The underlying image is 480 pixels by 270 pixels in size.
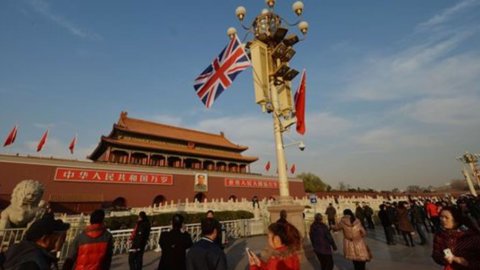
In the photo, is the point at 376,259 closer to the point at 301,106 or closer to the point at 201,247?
the point at 301,106

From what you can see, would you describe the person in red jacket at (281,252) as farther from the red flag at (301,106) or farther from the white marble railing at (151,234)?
the red flag at (301,106)

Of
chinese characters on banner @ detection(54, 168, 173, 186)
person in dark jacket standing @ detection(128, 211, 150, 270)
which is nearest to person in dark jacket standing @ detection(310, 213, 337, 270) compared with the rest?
person in dark jacket standing @ detection(128, 211, 150, 270)

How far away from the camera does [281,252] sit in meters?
2.22

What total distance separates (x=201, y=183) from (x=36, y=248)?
26195 millimetres

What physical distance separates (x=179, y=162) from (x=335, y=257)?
25.3m

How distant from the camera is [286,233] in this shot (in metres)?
2.25

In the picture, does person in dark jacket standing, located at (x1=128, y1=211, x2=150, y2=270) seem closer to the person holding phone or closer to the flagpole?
the flagpole

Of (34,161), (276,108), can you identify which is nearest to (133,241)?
(276,108)

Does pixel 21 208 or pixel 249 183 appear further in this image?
pixel 249 183

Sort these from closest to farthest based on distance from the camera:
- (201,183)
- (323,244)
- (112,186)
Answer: (323,244)
(112,186)
(201,183)

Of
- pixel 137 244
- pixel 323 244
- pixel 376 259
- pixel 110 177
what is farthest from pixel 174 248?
pixel 110 177

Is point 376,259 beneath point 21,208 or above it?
beneath

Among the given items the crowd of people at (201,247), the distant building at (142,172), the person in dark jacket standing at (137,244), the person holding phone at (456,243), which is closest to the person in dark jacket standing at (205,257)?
the crowd of people at (201,247)

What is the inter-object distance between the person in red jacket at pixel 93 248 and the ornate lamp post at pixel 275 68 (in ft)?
16.1
